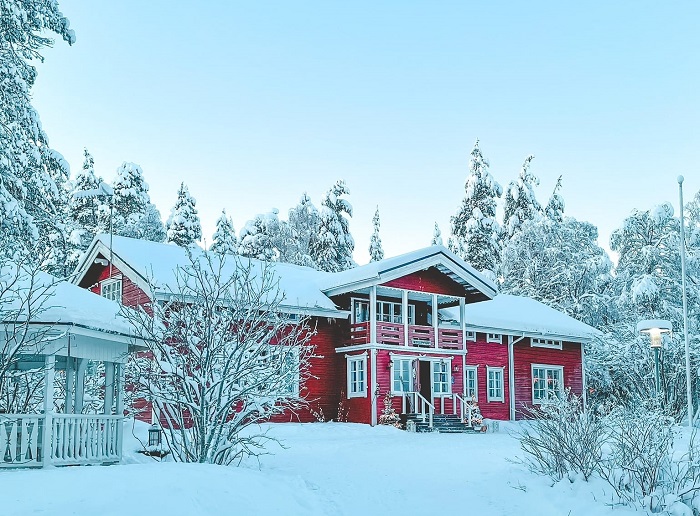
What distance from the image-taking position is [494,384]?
29.5 m

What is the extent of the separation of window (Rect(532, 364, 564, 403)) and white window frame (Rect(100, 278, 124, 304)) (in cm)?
1606

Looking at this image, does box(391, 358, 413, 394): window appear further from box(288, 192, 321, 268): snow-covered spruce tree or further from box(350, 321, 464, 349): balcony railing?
box(288, 192, 321, 268): snow-covered spruce tree

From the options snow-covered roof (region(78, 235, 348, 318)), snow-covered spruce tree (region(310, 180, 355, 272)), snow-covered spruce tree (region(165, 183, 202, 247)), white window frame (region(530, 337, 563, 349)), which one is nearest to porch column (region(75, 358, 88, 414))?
snow-covered roof (region(78, 235, 348, 318))

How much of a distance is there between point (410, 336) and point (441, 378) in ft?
6.49

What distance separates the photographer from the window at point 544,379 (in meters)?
30.9

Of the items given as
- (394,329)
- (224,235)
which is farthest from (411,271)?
(224,235)

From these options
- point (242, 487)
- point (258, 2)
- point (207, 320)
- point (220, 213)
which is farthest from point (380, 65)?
point (220, 213)

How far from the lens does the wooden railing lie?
437 inches

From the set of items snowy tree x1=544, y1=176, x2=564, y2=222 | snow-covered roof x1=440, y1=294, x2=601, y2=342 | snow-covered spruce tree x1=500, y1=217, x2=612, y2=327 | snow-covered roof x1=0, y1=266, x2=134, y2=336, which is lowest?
snow-covered roof x1=0, y1=266, x2=134, y2=336

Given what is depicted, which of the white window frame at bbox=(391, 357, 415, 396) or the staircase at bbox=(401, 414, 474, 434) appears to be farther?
the white window frame at bbox=(391, 357, 415, 396)

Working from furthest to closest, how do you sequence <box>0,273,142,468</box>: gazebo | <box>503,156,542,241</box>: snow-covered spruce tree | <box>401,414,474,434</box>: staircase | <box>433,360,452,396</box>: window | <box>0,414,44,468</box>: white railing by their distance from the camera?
<box>503,156,542,241</box>: snow-covered spruce tree < <box>433,360,452,396</box>: window < <box>401,414,474,434</box>: staircase < <box>0,273,142,468</box>: gazebo < <box>0,414,44,468</box>: white railing

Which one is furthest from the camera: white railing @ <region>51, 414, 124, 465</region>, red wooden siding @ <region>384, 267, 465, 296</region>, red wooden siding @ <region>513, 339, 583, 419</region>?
red wooden siding @ <region>513, 339, 583, 419</region>

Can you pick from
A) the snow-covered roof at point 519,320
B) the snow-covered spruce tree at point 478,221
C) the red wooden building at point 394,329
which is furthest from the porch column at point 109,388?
the snow-covered spruce tree at point 478,221

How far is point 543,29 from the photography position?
67.3ft
